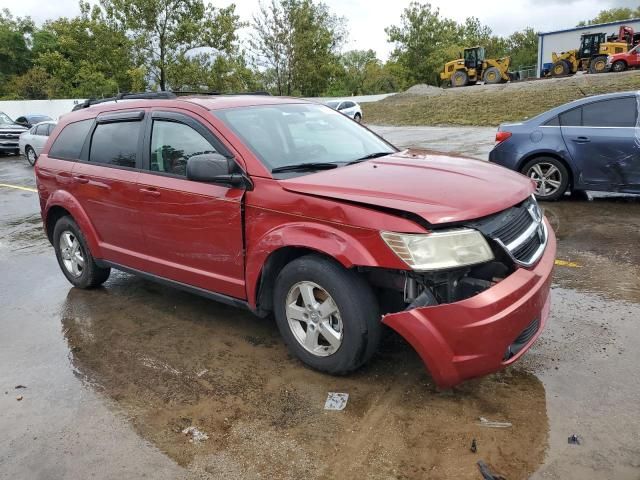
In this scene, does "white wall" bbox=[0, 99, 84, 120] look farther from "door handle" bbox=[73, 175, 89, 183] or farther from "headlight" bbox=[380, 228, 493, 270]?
"headlight" bbox=[380, 228, 493, 270]

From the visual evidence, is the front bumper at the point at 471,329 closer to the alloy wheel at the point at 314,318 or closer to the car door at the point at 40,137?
the alloy wheel at the point at 314,318

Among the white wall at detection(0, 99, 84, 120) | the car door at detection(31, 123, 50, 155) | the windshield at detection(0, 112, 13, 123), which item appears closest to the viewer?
the car door at detection(31, 123, 50, 155)

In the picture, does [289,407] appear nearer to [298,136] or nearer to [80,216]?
[298,136]

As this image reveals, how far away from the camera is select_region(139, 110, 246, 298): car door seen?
3.81m

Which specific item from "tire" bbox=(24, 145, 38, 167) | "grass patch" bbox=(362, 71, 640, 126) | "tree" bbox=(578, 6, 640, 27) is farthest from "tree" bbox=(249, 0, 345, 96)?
"tree" bbox=(578, 6, 640, 27)

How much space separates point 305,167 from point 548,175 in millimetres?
5260

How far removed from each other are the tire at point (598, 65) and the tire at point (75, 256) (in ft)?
108

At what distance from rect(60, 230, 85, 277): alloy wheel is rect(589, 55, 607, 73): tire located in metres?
33.0

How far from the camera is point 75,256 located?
5410 millimetres

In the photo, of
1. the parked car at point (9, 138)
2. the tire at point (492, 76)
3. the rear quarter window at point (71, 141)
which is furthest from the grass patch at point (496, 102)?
the rear quarter window at point (71, 141)

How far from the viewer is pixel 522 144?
7898 mm

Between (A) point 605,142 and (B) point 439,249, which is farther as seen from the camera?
(A) point 605,142

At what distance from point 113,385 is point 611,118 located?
6.86 m

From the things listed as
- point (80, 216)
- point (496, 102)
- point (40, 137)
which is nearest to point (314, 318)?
point (80, 216)
